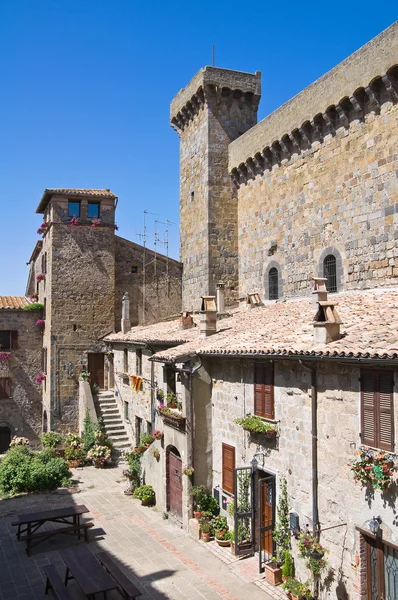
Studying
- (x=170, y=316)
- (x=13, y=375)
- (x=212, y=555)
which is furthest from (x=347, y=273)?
(x=13, y=375)

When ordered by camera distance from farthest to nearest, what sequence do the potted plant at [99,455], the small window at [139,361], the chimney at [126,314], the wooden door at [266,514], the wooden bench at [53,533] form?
1. the chimney at [126,314]
2. the small window at [139,361]
3. the potted plant at [99,455]
4. the wooden bench at [53,533]
5. the wooden door at [266,514]

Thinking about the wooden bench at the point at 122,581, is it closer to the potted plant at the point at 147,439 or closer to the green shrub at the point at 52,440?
the potted plant at the point at 147,439

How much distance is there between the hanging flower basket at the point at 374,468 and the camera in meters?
9.22

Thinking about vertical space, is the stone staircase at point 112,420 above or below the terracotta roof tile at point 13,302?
below

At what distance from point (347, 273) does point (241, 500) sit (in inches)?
312

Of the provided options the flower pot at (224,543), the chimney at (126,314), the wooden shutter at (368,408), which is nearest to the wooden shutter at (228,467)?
the flower pot at (224,543)

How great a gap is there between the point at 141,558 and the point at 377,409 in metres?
8.10

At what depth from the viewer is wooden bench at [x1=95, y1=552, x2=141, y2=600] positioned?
11.0m

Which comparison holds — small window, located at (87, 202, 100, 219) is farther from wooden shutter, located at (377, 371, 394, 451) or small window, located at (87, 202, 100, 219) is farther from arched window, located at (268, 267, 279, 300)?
wooden shutter, located at (377, 371, 394, 451)

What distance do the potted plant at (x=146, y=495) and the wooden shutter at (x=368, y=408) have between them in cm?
1047

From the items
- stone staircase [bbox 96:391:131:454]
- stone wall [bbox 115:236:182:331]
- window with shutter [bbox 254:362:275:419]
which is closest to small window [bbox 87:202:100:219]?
stone wall [bbox 115:236:182:331]

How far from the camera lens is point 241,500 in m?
13.8

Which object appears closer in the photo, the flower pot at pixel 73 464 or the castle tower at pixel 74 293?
the flower pot at pixel 73 464

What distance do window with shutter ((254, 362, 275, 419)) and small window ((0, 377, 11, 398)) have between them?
66.6ft
